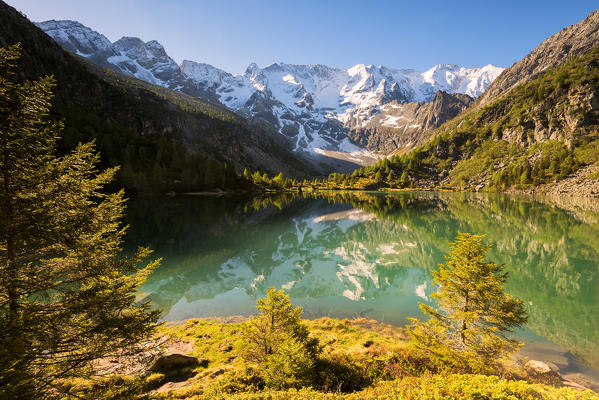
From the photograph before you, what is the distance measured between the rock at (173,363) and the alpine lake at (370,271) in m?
6.15

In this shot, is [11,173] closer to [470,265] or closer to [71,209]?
[71,209]

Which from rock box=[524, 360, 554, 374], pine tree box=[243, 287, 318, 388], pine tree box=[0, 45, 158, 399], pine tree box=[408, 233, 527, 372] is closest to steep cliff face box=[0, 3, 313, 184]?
pine tree box=[0, 45, 158, 399]

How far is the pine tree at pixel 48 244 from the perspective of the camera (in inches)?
214

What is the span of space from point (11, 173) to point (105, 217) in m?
2.06

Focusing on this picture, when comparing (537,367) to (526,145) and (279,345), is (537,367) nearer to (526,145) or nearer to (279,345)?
(279,345)

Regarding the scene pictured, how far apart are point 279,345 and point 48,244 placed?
6.88 m

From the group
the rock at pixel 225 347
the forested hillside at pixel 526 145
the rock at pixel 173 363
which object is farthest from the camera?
the forested hillside at pixel 526 145

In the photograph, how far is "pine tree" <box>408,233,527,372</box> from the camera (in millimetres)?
8289

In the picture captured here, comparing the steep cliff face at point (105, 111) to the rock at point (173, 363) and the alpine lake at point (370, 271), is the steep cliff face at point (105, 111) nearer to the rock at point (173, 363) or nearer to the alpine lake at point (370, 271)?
the alpine lake at point (370, 271)

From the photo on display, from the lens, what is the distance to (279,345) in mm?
7914

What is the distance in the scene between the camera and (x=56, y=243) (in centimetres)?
625

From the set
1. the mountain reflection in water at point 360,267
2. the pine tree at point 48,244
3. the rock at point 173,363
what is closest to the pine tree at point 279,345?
the rock at point 173,363

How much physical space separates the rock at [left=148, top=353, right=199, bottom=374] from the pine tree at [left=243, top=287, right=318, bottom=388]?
2652mm

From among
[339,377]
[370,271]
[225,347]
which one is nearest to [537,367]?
[339,377]
